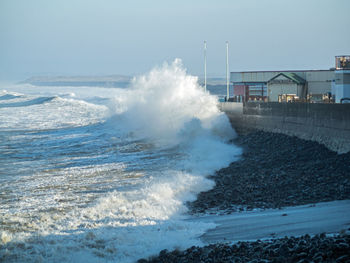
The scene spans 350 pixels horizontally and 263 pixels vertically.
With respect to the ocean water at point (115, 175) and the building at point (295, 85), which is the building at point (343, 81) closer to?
the building at point (295, 85)

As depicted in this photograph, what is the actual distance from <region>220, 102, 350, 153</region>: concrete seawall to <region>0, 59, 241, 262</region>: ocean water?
2.98 feet

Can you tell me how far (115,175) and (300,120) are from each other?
23.8 ft

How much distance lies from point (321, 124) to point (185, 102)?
38.9 feet

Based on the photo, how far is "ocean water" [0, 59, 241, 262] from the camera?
27.0 ft

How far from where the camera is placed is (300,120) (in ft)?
58.3

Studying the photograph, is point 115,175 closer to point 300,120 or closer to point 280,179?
point 280,179

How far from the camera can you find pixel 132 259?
7.65 metres

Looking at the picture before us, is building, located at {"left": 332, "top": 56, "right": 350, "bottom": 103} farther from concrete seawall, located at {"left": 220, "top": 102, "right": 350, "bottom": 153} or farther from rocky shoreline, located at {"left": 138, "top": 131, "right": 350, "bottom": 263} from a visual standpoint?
rocky shoreline, located at {"left": 138, "top": 131, "right": 350, "bottom": 263}

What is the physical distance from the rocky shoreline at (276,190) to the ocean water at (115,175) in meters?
0.61

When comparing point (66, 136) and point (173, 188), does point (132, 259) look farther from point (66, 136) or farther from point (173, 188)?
point (66, 136)

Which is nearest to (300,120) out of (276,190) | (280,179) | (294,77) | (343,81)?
(343,81)

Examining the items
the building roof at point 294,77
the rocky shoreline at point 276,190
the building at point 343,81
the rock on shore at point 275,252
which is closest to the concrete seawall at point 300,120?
the rocky shoreline at point 276,190

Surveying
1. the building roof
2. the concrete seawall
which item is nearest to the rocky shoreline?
the concrete seawall

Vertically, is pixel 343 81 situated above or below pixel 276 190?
Result: above
